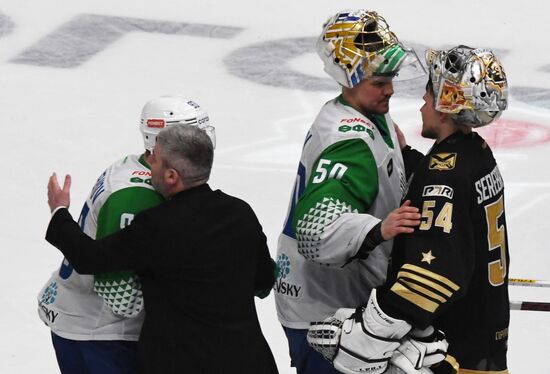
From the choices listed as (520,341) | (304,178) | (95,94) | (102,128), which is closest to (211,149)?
(304,178)

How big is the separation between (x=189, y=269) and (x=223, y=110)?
4485 mm

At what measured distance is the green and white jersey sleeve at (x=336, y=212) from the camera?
3.54 m

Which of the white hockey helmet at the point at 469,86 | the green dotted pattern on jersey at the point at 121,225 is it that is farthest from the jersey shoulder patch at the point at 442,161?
the green dotted pattern on jersey at the point at 121,225

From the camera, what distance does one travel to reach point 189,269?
11.1 ft

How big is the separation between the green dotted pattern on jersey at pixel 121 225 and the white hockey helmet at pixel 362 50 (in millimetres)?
653

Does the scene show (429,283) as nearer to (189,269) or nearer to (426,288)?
(426,288)

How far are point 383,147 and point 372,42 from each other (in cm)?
29

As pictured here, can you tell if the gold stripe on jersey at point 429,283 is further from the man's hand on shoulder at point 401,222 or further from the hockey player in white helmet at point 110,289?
the hockey player in white helmet at point 110,289

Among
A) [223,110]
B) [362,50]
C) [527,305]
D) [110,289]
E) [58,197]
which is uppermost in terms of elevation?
[362,50]

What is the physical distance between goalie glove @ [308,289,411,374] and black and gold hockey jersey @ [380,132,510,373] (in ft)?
0.12

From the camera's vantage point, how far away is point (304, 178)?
3777 mm

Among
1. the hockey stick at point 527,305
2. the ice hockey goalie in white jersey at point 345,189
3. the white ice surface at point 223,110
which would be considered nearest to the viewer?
the ice hockey goalie in white jersey at point 345,189

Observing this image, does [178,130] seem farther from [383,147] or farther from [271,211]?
[271,211]

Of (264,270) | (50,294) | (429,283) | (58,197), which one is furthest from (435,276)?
(50,294)
